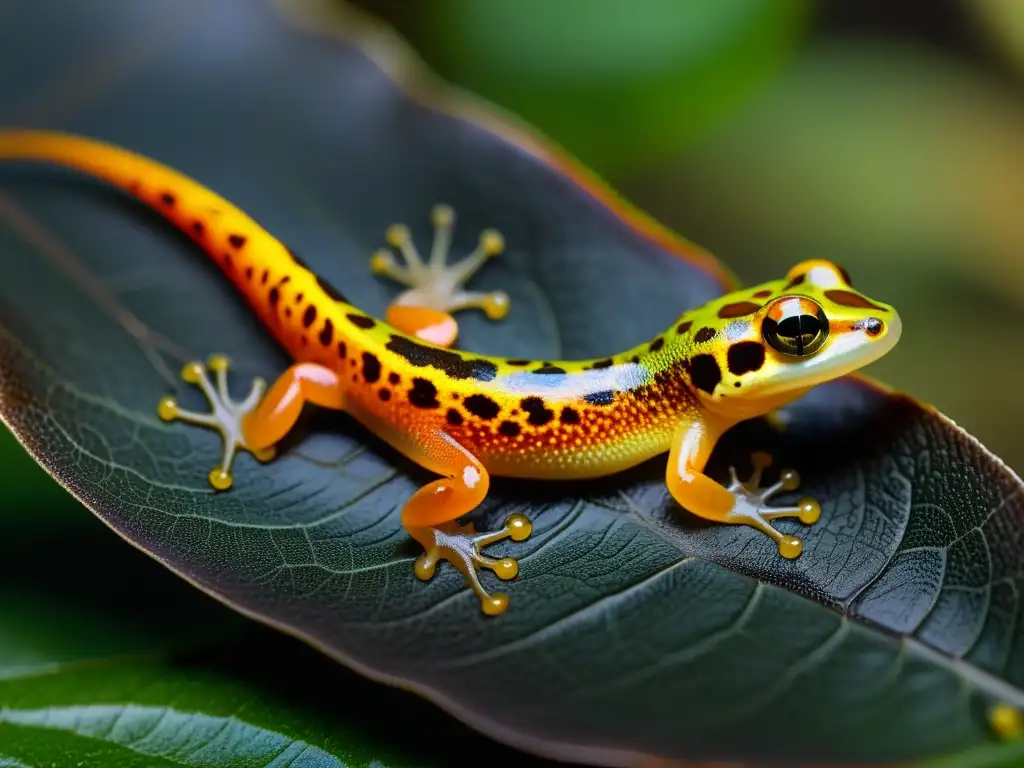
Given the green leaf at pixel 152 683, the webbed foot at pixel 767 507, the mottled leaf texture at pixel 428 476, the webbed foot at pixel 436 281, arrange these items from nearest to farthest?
the mottled leaf texture at pixel 428 476 < the green leaf at pixel 152 683 < the webbed foot at pixel 767 507 < the webbed foot at pixel 436 281

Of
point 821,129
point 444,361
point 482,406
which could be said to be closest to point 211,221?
point 444,361

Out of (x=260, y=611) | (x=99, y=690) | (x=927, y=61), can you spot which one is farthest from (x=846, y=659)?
(x=927, y=61)

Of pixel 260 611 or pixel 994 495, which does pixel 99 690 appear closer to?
pixel 260 611

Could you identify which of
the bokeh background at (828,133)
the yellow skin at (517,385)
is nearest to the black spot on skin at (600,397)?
the yellow skin at (517,385)

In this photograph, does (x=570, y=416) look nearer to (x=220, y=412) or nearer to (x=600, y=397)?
(x=600, y=397)

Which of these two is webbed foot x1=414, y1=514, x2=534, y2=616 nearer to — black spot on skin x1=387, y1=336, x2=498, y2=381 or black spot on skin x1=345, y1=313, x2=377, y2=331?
black spot on skin x1=387, y1=336, x2=498, y2=381

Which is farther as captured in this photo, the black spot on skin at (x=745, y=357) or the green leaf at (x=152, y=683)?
the black spot on skin at (x=745, y=357)

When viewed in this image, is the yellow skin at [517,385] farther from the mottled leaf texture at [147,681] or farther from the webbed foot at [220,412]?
the mottled leaf texture at [147,681]
